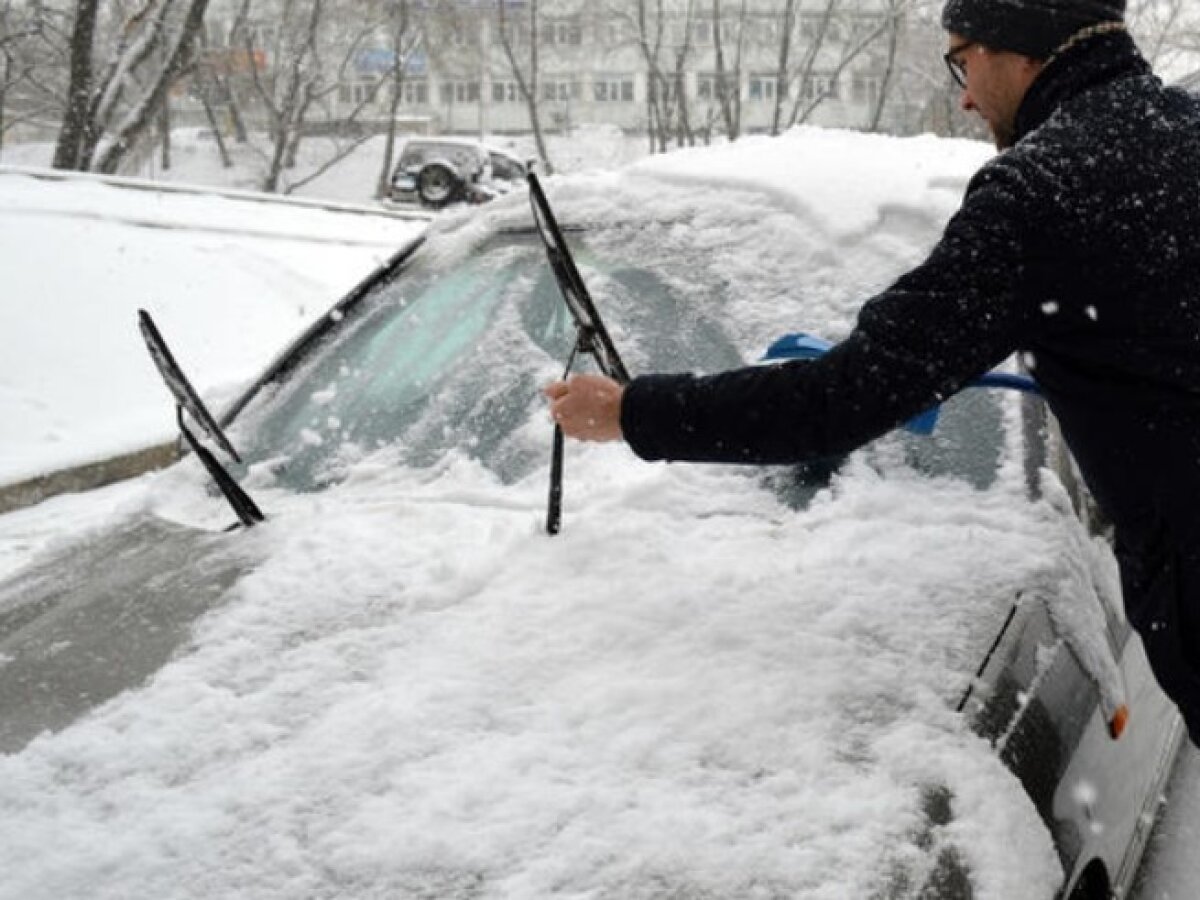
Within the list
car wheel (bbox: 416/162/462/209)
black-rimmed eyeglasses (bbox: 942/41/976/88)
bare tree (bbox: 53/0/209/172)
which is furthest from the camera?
car wheel (bbox: 416/162/462/209)

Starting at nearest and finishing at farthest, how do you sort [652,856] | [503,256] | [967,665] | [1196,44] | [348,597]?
1. [652,856]
2. [967,665]
3. [348,597]
4. [503,256]
5. [1196,44]

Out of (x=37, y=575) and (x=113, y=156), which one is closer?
(x=37, y=575)

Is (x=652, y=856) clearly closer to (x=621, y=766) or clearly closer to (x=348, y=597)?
(x=621, y=766)

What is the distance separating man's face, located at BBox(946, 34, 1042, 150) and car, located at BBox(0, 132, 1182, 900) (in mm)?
647

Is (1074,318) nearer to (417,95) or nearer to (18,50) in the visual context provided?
(18,50)

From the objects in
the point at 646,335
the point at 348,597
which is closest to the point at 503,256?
the point at 646,335

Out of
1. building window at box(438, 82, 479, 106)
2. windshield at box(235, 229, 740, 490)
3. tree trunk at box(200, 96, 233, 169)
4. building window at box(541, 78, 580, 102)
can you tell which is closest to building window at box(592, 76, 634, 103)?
building window at box(541, 78, 580, 102)

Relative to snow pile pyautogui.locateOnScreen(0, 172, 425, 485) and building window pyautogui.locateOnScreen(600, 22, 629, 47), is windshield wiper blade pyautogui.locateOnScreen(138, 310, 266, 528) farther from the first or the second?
building window pyautogui.locateOnScreen(600, 22, 629, 47)

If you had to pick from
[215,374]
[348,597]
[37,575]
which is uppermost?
[348,597]

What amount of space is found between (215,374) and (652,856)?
7.09 m

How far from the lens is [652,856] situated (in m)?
1.36

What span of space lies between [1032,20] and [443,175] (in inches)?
937

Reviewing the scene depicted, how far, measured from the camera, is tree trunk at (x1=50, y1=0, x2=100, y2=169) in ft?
41.6

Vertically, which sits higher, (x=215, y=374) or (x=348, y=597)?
(x=348, y=597)
